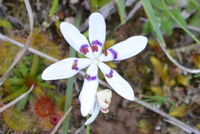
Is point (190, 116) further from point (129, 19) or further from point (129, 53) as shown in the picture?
point (129, 53)

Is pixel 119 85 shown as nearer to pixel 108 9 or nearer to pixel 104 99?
pixel 104 99

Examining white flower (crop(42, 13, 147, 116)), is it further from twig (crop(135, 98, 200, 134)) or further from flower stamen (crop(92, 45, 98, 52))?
twig (crop(135, 98, 200, 134))

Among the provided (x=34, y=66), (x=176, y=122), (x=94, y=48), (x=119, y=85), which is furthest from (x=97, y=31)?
(x=176, y=122)

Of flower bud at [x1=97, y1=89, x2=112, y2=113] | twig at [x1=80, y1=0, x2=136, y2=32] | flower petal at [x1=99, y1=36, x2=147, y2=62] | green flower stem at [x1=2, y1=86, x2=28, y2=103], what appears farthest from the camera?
twig at [x1=80, y1=0, x2=136, y2=32]

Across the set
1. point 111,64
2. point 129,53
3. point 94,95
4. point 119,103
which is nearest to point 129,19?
point 111,64

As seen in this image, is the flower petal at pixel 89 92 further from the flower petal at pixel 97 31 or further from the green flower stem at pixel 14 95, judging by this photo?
the green flower stem at pixel 14 95

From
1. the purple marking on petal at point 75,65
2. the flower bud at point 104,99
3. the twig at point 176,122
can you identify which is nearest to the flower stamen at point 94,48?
the purple marking on petal at point 75,65

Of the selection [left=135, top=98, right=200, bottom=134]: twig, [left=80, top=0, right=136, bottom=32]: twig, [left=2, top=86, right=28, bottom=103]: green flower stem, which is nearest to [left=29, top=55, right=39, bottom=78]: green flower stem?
[left=2, top=86, right=28, bottom=103]: green flower stem
